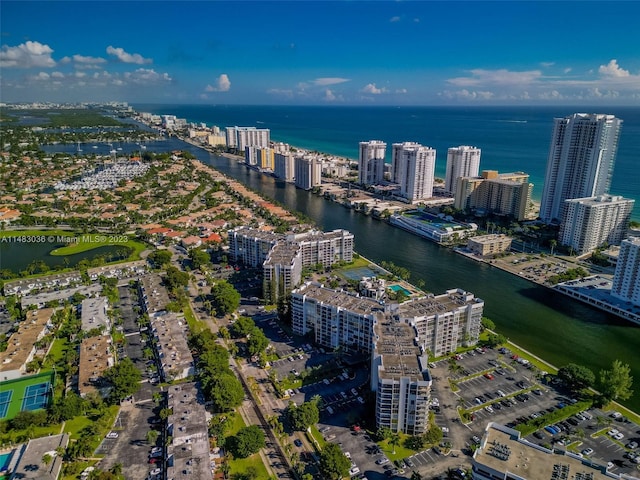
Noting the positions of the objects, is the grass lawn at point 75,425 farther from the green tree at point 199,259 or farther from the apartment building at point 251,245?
the apartment building at point 251,245

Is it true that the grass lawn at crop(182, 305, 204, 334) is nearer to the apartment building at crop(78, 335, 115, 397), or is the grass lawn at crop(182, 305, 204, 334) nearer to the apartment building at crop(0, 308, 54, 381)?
the apartment building at crop(78, 335, 115, 397)

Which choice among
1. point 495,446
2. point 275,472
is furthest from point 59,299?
point 495,446

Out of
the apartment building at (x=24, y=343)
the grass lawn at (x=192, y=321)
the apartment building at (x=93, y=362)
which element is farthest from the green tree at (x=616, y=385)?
the apartment building at (x=24, y=343)

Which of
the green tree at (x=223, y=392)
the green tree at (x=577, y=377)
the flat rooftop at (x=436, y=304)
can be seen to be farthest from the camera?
the flat rooftop at (x=436, y=304)

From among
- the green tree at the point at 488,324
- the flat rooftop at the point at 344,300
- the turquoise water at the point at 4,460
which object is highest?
the flat rooftop at the point at 344,300

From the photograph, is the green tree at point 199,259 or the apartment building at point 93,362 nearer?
the apartment building at point 93,362

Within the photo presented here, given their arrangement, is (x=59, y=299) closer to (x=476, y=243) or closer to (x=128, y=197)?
(x=128, y=197)
